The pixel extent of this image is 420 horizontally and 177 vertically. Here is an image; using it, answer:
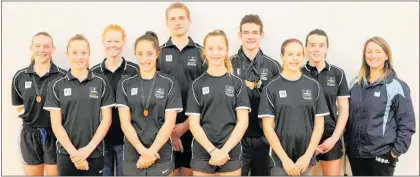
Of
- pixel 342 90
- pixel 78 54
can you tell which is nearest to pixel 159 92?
pixel 78 54

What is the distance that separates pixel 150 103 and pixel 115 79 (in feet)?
1.94

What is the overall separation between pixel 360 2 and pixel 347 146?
4.83 ft

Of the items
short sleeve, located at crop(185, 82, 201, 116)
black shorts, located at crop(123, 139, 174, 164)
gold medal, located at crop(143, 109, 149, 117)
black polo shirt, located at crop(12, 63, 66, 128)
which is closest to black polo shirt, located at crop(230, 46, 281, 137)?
short sleeve, located at crop(185, 82, 201, 116)

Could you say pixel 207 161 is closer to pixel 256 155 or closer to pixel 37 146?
pixel 256 155

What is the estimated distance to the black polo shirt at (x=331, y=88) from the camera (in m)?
3.57

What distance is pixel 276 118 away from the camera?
126 inches

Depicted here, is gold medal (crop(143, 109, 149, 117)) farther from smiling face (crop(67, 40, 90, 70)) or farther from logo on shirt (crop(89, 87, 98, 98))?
smiling face (crop(67, 40, 90, 70))

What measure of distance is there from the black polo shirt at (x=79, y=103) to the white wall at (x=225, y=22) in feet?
2.86

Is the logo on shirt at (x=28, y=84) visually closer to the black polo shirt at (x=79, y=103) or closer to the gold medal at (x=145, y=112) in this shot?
the black polo shirt at (x=79, y=103)

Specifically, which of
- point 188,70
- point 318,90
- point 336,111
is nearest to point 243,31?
point 188,70

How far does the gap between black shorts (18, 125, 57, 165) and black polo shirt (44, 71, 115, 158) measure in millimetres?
274

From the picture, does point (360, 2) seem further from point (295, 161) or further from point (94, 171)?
point (94, 171)

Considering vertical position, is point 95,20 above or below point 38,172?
above

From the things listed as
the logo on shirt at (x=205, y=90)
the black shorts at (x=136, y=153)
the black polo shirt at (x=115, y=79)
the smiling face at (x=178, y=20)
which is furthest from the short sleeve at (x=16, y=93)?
the logo on shirt at (x=205, y=90)
